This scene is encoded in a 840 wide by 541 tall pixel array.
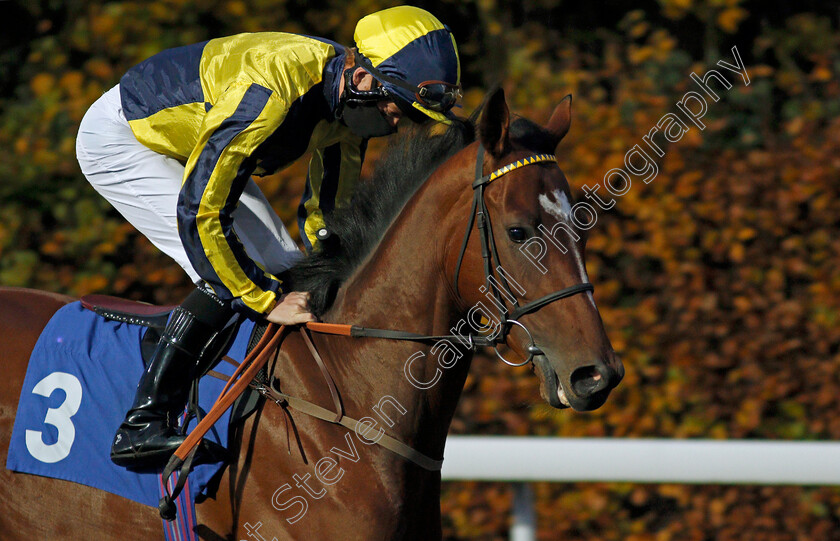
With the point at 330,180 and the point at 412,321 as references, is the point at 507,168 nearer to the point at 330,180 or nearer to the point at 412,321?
the point at 412,321

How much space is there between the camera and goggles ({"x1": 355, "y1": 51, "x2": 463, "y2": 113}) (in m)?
2.38

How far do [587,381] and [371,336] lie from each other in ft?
1.98

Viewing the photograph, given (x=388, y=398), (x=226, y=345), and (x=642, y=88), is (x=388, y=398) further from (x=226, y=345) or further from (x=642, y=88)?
(x=642, y=88)

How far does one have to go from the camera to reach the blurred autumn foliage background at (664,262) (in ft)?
12.6

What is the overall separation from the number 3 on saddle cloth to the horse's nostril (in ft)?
2.99

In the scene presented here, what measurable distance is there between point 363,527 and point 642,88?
2.64 m

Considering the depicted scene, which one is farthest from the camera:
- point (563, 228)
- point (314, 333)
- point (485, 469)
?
point (485, 469)

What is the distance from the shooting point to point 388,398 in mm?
2379

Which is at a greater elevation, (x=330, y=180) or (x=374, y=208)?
(x=374, y=208)

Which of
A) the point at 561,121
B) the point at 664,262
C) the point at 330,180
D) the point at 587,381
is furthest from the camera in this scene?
the point at 664,262

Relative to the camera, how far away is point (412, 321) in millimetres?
2367

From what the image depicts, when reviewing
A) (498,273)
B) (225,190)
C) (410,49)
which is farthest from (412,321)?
(410,49)

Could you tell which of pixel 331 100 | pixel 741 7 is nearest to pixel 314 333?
pixel 331 100

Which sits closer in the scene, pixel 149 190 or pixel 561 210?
pixel 561 210
